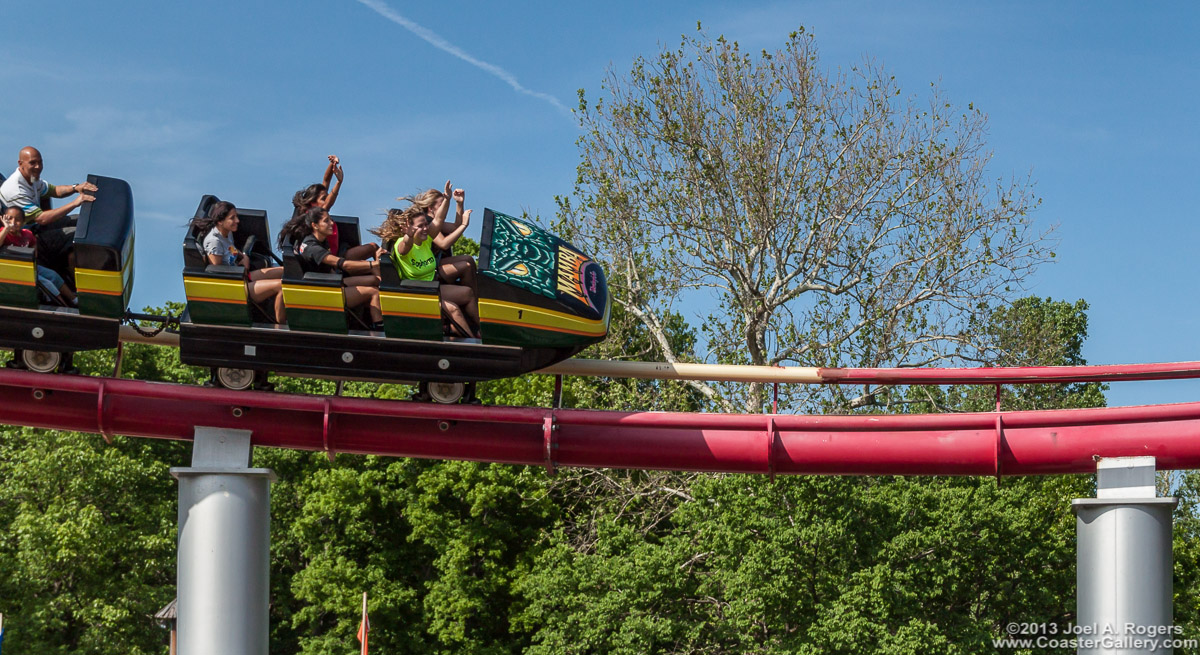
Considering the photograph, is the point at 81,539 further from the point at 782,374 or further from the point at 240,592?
the point at 782,374

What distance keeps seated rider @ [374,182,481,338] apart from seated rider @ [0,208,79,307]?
7.44ft

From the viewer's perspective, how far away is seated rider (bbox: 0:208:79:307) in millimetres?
9125

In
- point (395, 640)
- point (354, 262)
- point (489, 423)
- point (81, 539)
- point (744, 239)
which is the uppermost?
point (744, 239)

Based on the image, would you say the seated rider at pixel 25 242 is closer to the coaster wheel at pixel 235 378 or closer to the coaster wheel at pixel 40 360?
the coaster wheel at pixel 40 360

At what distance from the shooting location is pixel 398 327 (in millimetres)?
9344

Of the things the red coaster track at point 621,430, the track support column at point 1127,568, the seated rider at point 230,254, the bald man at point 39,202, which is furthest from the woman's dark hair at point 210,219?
the track support column at point 1127,568

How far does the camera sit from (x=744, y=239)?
77.8 ft

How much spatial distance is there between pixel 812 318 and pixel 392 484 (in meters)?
10.7

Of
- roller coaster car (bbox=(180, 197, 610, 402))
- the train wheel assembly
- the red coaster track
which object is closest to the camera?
roller coaster car (bbox=(180, 197, 610, 402))

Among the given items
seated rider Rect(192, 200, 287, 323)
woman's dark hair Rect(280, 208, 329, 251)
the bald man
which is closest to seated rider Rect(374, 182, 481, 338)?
woman's dark hair Rect(280, 208, 329, 251)

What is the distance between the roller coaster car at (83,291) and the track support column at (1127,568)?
695cm

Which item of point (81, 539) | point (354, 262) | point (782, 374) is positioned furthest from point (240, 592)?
point (81, 539)

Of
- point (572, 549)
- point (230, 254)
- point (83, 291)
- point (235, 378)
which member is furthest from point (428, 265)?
point (572, 549)

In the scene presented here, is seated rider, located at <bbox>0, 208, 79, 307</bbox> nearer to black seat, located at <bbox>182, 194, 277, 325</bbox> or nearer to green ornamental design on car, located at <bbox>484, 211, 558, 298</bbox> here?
black seat, located at <bbox>182, 194, 277, 325</bbox>
